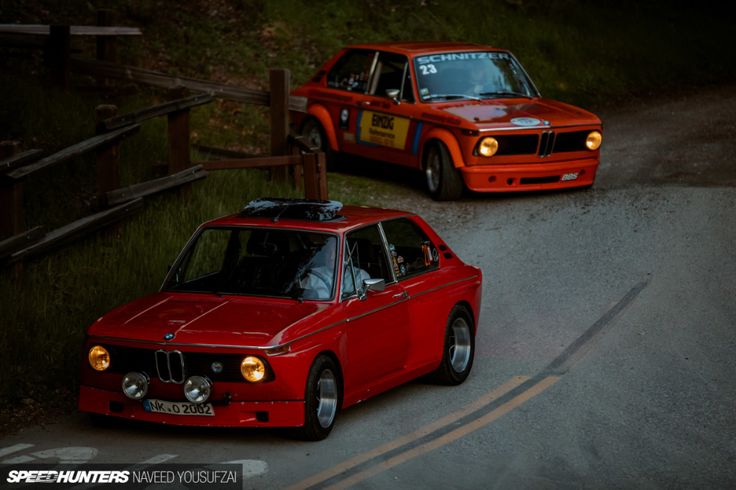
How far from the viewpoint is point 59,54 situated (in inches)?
661

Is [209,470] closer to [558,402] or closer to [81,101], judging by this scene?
[558,402]

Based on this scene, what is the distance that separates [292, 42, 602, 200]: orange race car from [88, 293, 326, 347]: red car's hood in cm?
780

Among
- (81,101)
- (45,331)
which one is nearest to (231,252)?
(45,331)

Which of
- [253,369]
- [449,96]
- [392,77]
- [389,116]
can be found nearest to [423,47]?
[392,77]

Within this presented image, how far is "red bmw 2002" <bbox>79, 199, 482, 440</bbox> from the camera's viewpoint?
28.0 ft

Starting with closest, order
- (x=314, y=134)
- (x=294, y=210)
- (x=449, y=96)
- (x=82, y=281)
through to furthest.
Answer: (x=294, y=210)
(x=82, y=281)
(x=449, y=96)
(x=314, y=134)

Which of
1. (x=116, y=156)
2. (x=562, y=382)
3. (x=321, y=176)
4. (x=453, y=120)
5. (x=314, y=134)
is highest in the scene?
(x=116, y=156)

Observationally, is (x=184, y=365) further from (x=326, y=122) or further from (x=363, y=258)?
(x=326, y=122)

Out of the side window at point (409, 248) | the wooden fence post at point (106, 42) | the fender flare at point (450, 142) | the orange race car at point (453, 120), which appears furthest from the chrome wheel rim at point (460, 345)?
the wooden fence post at point (106, 42)

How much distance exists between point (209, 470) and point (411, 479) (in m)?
1.20

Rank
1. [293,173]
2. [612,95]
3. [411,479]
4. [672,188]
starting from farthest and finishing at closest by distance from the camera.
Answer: [612,95] < [672,188] < [293,173] < [411,479]

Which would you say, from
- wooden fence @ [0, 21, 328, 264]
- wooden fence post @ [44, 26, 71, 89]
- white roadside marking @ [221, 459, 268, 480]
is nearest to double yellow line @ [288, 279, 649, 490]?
white roadside marking @ [221, 459, 268, 480]

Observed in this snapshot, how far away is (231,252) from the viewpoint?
9922 millimetres

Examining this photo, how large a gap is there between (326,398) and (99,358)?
4.93ft
